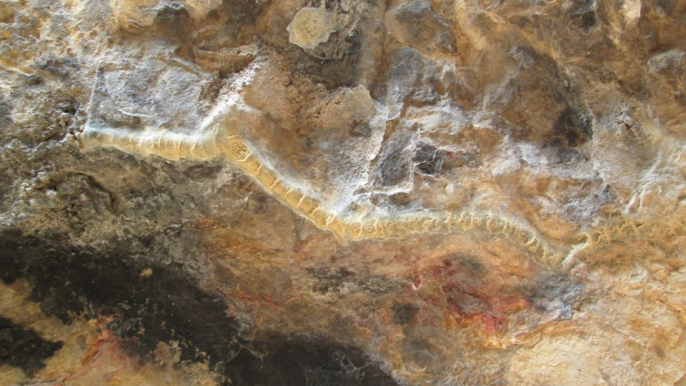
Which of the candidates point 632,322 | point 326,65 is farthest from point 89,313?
point 632,322

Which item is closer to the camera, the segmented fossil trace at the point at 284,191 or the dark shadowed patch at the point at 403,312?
the segmented fossil trace at the point at 284,191

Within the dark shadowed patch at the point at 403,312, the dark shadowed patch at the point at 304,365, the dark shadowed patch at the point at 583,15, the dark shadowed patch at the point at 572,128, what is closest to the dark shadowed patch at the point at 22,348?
the dark shadowed patch at the point at 304,365

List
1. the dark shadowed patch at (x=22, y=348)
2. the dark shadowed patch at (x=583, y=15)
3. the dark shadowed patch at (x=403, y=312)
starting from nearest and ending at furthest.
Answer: the dark shadowed patch at (x=583, y=15)
the dark shadowed patch at (x=22, y=348)
the dark shadowed patch at (x=403, y=312)

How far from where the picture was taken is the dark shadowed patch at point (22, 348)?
5.65 ft

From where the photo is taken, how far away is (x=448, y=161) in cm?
163

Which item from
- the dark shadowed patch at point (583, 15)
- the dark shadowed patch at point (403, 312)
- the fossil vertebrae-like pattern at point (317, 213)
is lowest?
the dark shadowed patch at point (403, 312)

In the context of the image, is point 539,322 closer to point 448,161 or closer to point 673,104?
point 448,161

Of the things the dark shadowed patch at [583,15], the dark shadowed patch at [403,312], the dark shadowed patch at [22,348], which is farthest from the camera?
the dark shadowed patch at [403,312]

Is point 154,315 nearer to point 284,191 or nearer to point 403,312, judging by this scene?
point 284,191

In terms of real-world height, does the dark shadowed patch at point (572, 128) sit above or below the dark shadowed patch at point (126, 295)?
above

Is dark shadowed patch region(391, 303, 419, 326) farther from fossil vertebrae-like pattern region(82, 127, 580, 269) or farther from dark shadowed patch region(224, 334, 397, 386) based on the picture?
fossil vertebrae-like pattern region(82, 127, 580, 269)

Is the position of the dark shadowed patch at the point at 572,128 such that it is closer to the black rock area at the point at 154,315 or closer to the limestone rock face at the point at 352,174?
the limestone rock face at the point at 352,174

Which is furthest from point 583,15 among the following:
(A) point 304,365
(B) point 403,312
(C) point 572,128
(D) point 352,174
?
(A) point 304,365

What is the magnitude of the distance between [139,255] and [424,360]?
102 centimetres
